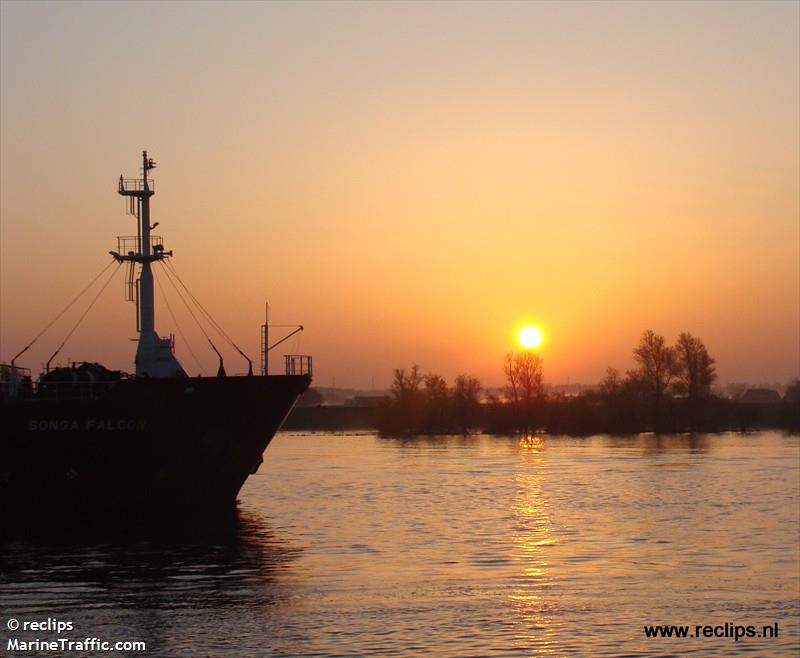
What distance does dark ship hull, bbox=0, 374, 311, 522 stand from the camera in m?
39.4

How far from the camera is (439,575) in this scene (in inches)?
1121

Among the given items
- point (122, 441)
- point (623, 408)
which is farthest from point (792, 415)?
point (122, 441)

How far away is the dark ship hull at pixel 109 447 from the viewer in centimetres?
3941

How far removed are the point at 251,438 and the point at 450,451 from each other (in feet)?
196

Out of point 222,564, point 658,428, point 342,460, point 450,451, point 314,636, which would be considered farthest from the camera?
point 658,428

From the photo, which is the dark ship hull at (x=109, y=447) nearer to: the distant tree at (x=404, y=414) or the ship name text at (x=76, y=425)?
the ship name text at (x=76, y=425)

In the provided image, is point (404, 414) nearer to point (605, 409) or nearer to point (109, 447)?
point (605, 409)

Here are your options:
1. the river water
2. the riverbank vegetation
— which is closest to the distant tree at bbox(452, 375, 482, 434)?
the riverbank vegetation

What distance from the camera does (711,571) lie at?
29172 millimetres

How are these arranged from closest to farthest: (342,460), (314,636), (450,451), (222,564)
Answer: (314,636), (222,564), (342,460), (450,451)

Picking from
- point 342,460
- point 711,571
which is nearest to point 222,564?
point 711,571

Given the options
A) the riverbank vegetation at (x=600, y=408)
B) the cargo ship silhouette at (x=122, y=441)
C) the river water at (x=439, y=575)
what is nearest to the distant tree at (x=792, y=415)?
the riverbank vegetation at (x=600, y=408)

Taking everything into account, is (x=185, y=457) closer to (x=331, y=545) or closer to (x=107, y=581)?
(x=331, y=545)

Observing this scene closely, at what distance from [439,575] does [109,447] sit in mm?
15662
